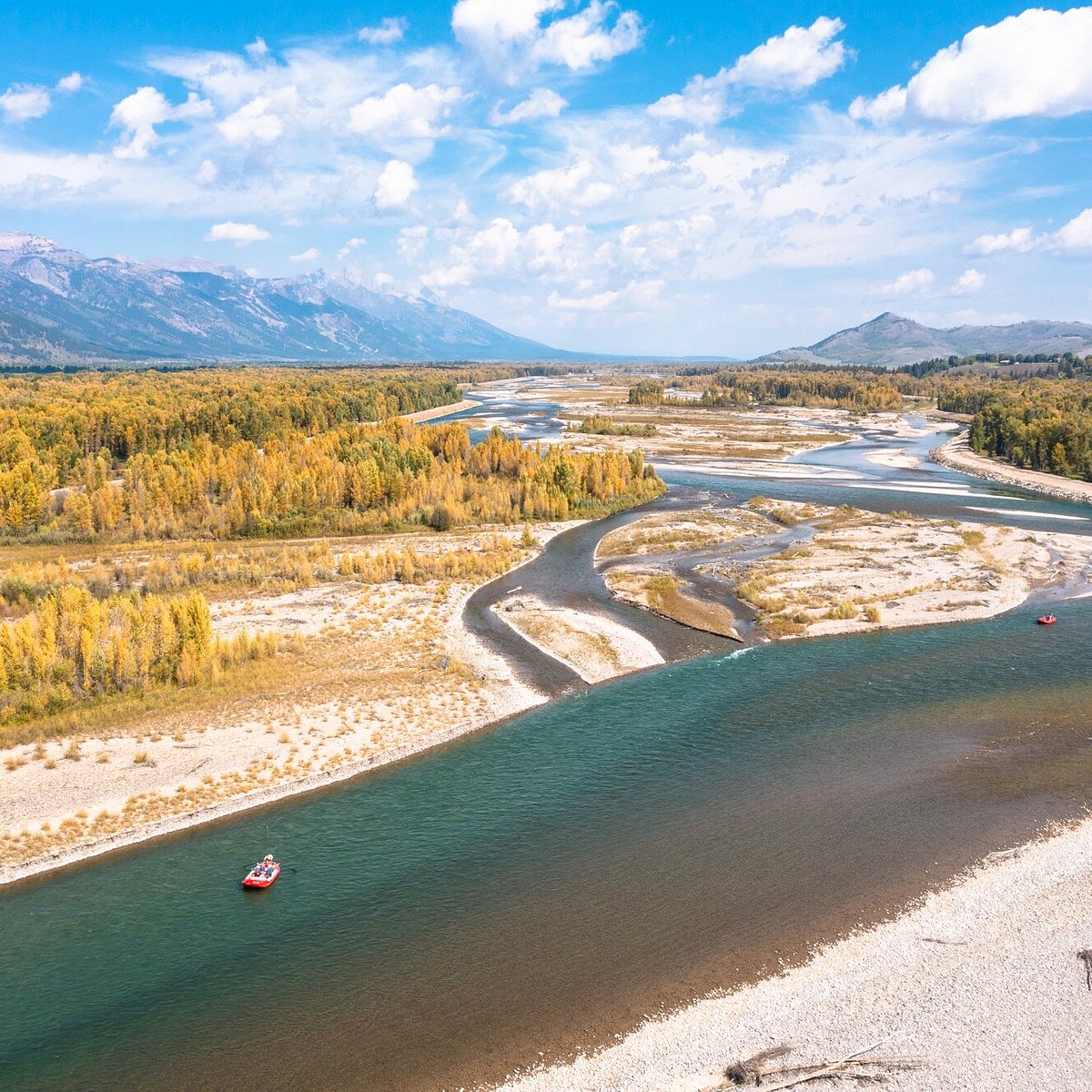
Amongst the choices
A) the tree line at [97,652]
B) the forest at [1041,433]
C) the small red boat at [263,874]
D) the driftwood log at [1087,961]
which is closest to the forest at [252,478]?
the tree line at [97,652]

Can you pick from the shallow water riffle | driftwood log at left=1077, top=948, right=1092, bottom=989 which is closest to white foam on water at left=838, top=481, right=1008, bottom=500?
the shallow water riffle

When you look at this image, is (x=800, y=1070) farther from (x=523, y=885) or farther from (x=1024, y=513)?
(x=1024, y=513)

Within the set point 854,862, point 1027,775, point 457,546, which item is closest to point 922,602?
point 1027,775

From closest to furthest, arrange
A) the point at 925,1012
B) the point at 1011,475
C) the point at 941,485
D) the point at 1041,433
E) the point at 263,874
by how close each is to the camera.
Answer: the point at 925,1012 → the point at 263,874 → the point at 941,485 → the point at 1011,475 → the point at 1041,433

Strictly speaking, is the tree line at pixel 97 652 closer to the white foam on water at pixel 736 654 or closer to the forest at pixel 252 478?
the white foam on water at pixel 736 654

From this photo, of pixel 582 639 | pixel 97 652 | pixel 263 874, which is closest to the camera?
pixel 263 874

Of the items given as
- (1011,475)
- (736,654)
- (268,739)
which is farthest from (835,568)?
(1011,475)
